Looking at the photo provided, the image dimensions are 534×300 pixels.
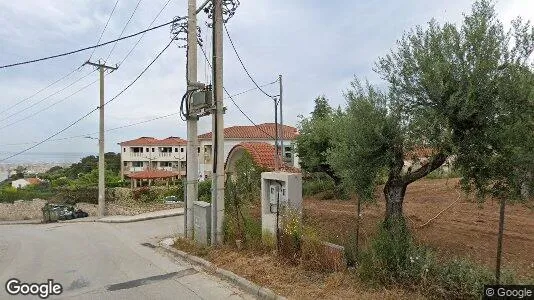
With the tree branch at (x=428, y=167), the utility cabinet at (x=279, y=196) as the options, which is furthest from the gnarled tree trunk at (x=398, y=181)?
the utility cabinet at (x=279, y=196)

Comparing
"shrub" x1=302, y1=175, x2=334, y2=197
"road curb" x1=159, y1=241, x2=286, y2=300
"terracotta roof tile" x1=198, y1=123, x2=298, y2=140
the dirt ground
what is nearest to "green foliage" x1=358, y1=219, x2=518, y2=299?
the dirt ground

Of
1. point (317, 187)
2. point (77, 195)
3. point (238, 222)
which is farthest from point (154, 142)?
point (238, 222)

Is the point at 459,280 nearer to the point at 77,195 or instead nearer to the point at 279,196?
the point at 279,196

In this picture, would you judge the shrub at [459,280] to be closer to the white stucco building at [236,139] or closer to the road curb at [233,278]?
the road curb at [233,278]

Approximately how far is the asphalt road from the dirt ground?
8.70 ft

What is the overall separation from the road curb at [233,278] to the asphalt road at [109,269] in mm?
123

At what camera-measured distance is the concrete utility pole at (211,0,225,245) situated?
32.8 feet

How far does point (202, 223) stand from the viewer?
10.5 meters

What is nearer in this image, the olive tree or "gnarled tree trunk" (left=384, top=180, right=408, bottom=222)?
the olive tree

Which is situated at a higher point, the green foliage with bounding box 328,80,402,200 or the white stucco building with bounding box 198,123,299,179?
the white stucco building with bounding box 198,123,299,179

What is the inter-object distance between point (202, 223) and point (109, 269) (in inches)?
94.1

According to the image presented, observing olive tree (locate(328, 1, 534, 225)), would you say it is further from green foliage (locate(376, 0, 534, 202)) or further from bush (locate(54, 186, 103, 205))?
bush (locate(54, 186, 103, 205))

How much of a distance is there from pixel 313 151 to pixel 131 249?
12047 millimetres

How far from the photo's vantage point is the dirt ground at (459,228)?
26.1 ft
